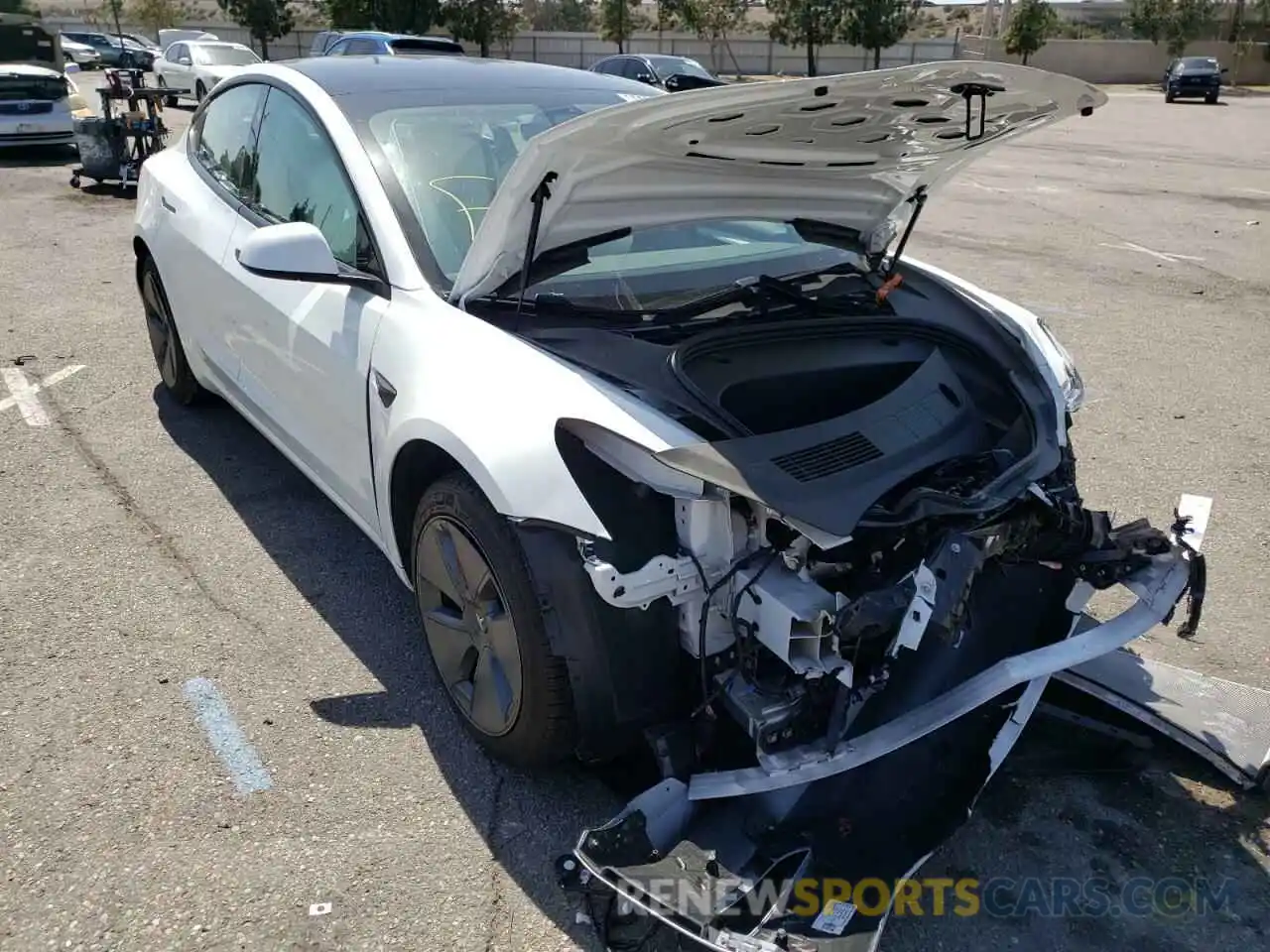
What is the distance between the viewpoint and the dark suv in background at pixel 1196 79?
1325 inches

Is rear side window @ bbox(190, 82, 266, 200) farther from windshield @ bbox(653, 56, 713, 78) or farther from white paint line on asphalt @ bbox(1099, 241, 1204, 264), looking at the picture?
windshield @ bbox(653, 56, 713, 78)

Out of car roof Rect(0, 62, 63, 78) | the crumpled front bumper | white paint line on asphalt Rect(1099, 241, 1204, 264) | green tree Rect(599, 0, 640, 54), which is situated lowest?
the crumpled front bumper

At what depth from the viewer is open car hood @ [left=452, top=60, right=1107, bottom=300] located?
7.72 ft

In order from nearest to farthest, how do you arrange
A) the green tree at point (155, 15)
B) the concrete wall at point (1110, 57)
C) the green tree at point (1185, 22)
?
the green tree at point (1185, 22) < the concrete wall at point (1110, 57) < the green tree at point (155, 15)

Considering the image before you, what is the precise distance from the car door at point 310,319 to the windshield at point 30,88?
1183 cm

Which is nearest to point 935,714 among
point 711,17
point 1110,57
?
point 711,17

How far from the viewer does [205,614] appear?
345 centimetres

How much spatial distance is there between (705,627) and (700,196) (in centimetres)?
139

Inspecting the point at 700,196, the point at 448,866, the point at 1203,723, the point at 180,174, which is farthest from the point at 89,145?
the point at 1203,723

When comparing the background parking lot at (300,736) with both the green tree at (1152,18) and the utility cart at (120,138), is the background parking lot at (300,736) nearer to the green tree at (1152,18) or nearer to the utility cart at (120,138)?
the utility cart at (120,138)

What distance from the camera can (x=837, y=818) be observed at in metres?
2.31

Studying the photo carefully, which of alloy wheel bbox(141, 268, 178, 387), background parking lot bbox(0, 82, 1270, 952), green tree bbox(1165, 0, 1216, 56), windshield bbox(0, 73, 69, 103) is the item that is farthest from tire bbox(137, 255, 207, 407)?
Result: green tree bbox(1165, 0, 1216, 56)

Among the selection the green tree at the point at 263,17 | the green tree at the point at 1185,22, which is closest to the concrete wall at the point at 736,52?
the green tree at the point at 263,17

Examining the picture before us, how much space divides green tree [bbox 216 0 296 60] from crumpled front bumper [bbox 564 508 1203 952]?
43.9 meters
